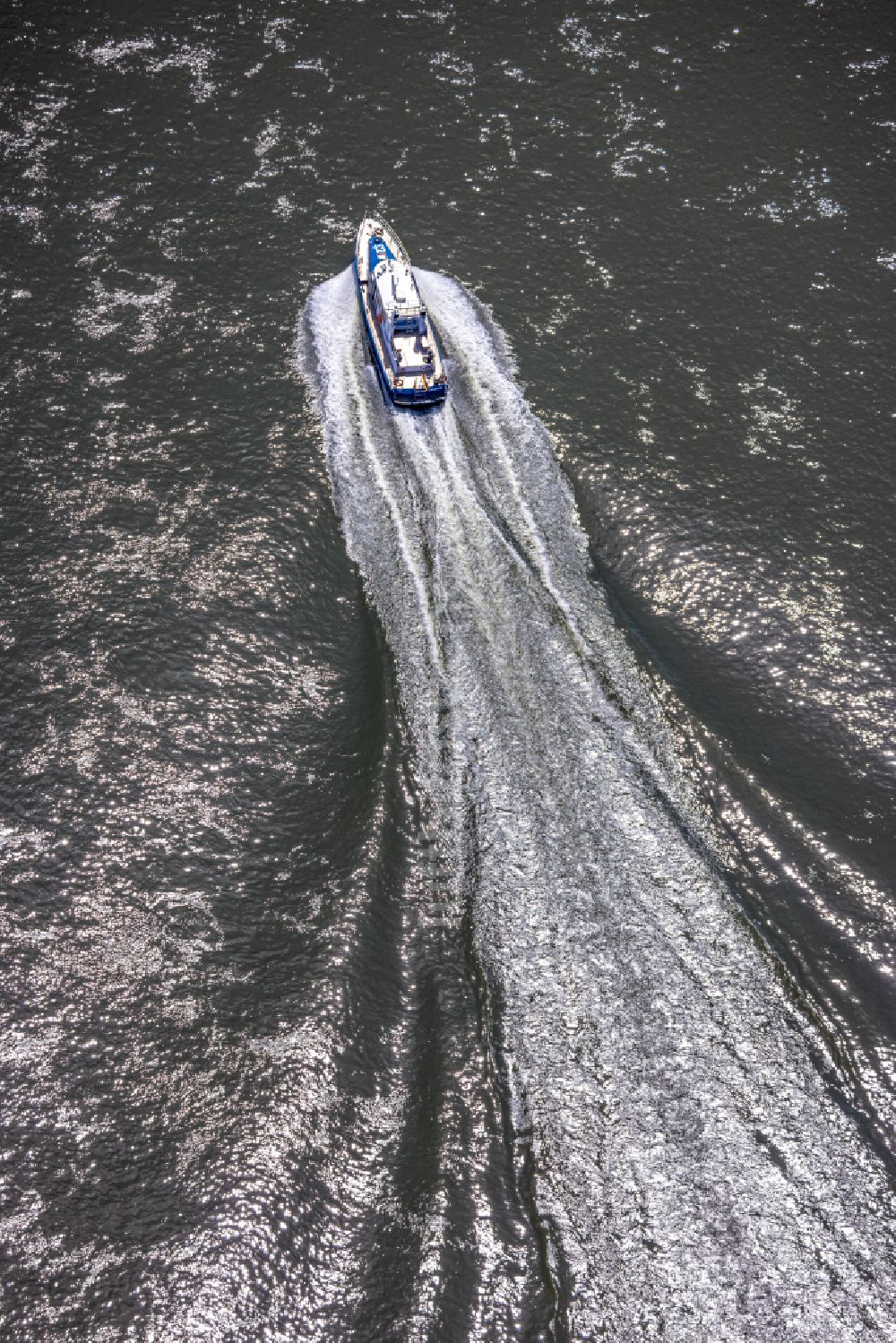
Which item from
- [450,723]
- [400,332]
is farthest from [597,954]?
[400,332]

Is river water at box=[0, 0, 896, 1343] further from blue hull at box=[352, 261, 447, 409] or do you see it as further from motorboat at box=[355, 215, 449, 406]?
motorboat at box=[355, 215, 449, 406]

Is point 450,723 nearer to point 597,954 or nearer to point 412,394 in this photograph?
point 597,954

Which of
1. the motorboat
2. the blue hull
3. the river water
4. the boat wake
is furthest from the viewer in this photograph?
the motorboat

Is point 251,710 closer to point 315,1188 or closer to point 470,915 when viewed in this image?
point 470,915

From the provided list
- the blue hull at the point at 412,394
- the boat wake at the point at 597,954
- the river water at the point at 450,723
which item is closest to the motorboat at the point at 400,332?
the blue hull at the point at 412,394

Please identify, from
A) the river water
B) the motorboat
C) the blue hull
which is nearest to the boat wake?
the river water

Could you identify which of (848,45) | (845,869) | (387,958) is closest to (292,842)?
(387,958)
